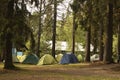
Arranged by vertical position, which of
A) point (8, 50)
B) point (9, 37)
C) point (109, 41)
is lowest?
point (8, 50)

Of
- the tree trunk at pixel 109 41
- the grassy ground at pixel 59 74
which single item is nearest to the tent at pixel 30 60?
the tree trunk at pixel 109 41

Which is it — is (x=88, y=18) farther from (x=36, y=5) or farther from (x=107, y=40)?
(x=36, y=5)

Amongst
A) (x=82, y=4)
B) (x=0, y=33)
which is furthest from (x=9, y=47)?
(x=82, y=4)

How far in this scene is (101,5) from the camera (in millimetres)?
32906

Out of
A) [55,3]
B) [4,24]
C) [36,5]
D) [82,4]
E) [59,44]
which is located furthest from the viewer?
[59,44]

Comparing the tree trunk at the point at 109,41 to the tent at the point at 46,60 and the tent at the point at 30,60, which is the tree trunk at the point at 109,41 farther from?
the tent at the point at 30,60

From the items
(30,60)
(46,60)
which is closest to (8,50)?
(46,60)

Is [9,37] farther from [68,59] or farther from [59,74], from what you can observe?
[68,59]

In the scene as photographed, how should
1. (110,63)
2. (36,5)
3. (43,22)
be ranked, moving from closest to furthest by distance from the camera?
(36,5) < (110,63) < (43,22)

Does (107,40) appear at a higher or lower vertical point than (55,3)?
lower

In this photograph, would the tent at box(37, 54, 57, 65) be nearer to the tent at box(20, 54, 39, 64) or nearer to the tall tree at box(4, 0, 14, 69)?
the tent at box(20, 54, 39, 64)

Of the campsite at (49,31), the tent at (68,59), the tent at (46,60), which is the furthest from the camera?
the tent at (68,59)

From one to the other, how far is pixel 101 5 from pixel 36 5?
28.2 ft

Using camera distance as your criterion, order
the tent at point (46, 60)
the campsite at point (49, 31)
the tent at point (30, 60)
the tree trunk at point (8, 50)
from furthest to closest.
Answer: the tent at point (30, 60)
the tent at point (46, 60)
the tree trunk at point (8, 50)
the campsite at point (49, 31)
